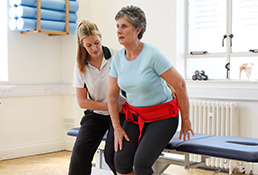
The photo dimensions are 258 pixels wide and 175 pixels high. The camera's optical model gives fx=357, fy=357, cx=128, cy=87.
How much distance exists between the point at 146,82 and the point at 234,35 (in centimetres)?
209

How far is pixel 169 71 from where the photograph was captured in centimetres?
214

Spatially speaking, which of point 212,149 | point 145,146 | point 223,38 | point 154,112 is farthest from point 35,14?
point 212,149

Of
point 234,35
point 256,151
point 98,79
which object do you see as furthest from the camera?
point 234,35

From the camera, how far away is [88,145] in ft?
8.29

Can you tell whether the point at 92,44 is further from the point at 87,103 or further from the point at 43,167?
the point at 43,167

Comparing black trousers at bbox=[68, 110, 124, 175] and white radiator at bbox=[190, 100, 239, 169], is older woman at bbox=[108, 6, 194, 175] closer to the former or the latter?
black trousers at bbox=[68, 110, 124, 175]

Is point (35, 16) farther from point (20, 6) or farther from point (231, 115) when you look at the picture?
point (231, 115)

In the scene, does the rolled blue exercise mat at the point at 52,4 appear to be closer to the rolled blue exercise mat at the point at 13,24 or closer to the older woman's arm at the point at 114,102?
the rolled blue exercise mat at the point at 13,24

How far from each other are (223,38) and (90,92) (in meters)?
1.93

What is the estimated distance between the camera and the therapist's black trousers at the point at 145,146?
2078 millimetres

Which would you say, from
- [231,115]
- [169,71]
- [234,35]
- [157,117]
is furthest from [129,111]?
[234,35]

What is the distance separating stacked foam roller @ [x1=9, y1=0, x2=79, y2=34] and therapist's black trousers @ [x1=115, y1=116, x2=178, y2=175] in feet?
7.52

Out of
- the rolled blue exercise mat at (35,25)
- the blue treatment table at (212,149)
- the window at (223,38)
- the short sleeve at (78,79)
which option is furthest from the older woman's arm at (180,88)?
the rolled blue exercise mat at (35,25)

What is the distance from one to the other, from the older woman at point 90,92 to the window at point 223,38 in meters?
1.72
